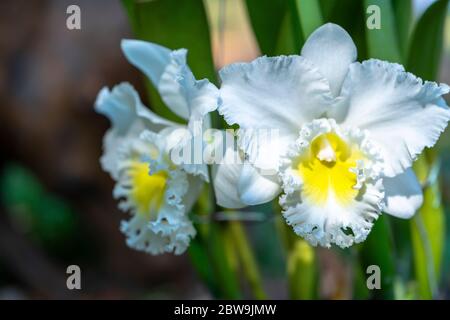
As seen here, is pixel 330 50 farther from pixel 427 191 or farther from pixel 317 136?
pixel 427 191

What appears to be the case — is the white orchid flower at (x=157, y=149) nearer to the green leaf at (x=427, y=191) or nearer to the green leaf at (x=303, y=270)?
the green leaf at (x=303, y=270)

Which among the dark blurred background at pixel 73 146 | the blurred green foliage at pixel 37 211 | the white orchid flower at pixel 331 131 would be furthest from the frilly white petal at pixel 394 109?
the blurred green foliage at pixel 37 211

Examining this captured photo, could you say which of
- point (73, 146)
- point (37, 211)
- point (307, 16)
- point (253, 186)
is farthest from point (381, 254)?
point (37, 211)

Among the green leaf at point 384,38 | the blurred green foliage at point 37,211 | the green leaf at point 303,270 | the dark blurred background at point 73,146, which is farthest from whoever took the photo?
the blurred green foliage at point 37,211

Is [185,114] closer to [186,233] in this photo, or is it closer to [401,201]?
[186,233]

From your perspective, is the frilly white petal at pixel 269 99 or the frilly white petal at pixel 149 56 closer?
the frilly white petal at pixel 269 99

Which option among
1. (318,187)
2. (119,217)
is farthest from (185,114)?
(119,217)

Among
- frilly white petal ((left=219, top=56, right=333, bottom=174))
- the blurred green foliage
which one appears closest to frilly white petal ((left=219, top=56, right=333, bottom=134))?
frilly white petal ((left=219, top=56, right=333, bottom=174))
